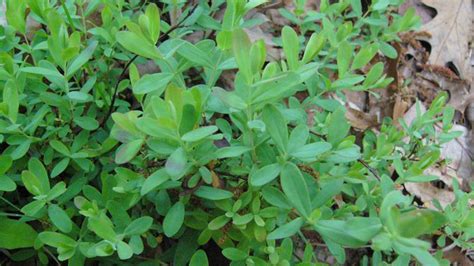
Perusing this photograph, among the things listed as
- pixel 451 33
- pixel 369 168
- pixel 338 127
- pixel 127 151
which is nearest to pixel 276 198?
pixel 338 127

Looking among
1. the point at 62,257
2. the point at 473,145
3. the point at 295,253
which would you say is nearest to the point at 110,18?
the point at 62,257

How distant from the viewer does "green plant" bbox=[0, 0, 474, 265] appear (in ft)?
3.07

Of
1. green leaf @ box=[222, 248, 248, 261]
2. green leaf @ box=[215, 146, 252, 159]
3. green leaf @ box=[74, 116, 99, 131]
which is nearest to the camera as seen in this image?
green leaf @ box=[215, 146, 252, 159]

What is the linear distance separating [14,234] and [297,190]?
26.9 inches

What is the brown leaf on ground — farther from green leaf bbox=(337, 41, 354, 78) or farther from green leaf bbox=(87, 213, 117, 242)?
green leaf bbox=(87, 213, 117, 242)

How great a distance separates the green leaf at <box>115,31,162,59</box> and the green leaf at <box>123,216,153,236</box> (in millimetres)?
332

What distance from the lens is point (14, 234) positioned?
1194 mm

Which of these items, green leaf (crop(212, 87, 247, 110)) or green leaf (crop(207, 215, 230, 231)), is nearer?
green leaf (crop(212, 87, 247, 110))

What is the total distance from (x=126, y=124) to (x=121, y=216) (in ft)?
0.71

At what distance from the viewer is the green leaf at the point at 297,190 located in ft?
3.01

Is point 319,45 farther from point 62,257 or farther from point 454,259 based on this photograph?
point 454,259

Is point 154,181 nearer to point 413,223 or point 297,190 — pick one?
point 297,190

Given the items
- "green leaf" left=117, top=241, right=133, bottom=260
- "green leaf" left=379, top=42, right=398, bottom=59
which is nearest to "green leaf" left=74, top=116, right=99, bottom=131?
"green leaf" left=117, top=241, right=133, bottom=260

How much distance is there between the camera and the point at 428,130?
1.58 metres
